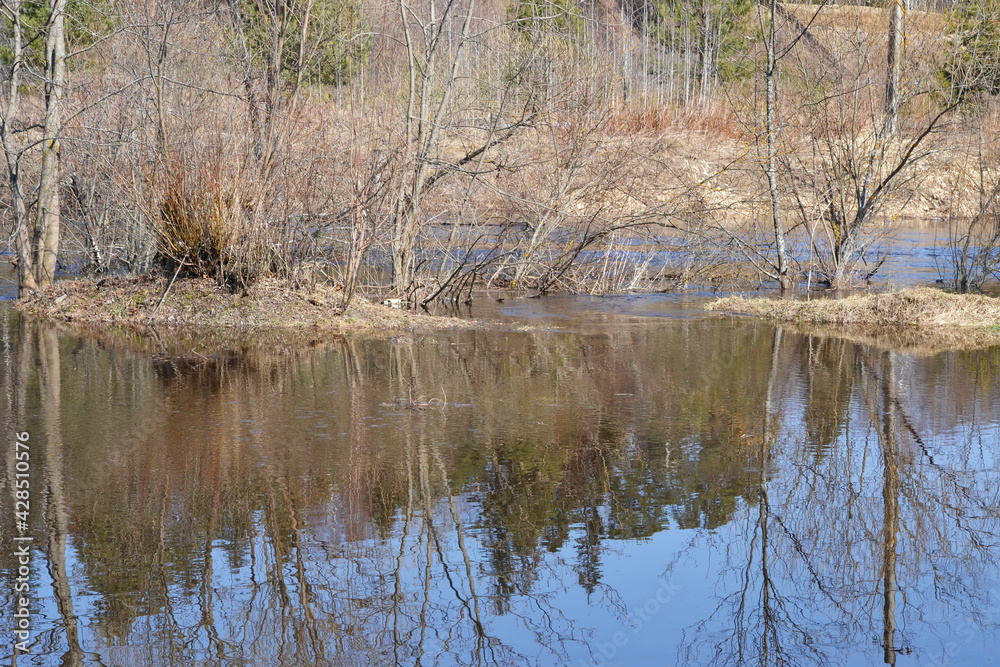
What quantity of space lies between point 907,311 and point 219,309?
984 centimetres

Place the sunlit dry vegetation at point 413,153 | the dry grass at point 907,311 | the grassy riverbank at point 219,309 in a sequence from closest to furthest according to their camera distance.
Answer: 1. the grassy riverbank at point 219,309
2. the sunlit dry vegetation at point 413,153
3. the dry grass at point 907,311

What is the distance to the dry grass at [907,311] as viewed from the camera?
46.5 ft

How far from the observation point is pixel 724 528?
19.1ft

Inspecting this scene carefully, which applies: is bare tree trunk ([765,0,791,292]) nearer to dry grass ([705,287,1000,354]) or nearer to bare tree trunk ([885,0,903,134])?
bare tree trunk ([885,0,903,134])

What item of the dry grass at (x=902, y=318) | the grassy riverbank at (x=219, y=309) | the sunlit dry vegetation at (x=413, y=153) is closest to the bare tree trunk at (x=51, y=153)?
the sunlit dry vegetation at (x=413, y=153)

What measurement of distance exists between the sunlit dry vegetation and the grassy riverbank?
12.2 inches

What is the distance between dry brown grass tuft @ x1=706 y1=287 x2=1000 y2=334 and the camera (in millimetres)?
14188

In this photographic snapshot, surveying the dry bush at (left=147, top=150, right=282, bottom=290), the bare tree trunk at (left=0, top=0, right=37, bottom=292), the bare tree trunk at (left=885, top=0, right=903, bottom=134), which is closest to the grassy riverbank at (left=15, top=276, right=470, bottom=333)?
the dry bush at (left=147, top=150, right=282, bottom=290)

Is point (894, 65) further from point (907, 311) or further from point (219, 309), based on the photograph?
point (219, 309)

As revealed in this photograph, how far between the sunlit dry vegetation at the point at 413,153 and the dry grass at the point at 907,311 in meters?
2.87

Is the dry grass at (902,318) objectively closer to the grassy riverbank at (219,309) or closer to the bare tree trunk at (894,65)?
the bare tree trunk at (894,65)

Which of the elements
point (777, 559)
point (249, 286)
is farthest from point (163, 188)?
point (777, 559)

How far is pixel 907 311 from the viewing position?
47.5ft

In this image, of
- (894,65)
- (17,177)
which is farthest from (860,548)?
(894,65)
